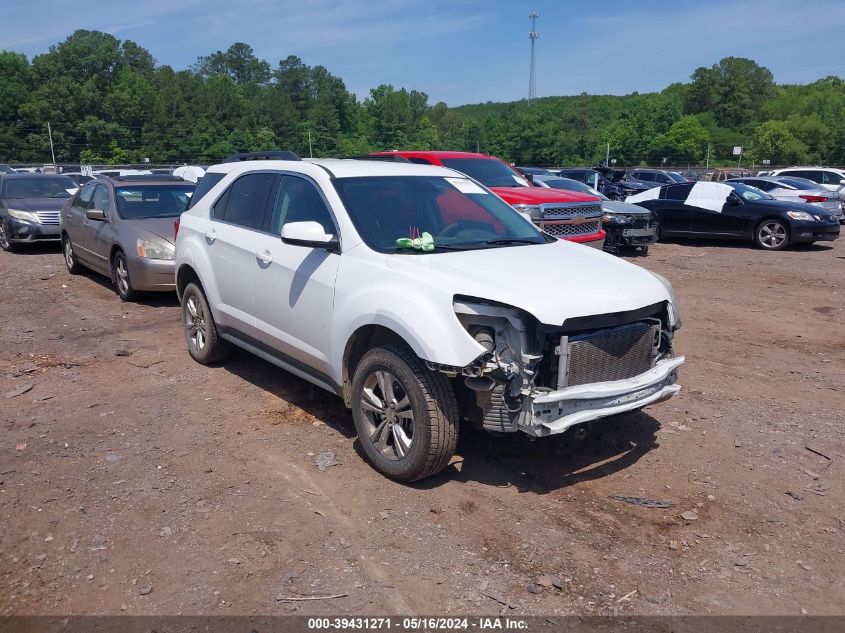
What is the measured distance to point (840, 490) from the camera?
4355 millimetres

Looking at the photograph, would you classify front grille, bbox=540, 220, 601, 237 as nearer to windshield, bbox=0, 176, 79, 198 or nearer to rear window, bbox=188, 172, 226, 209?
rear window, bbox=188, 172, 226, 209

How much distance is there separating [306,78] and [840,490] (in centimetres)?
12112

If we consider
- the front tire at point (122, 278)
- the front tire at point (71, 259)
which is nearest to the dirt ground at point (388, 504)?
the front tire at point (122, 278)

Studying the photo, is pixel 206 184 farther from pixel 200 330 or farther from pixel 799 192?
pixel 799 192

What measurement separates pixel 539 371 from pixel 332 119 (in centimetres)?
9496

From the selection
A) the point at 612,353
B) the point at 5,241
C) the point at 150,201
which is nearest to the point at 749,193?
the point at 150,201

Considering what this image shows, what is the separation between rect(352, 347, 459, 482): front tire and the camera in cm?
404

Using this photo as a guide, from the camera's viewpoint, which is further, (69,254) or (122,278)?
(69,254)

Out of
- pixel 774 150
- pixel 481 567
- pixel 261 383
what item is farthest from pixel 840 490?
pixel 774 150

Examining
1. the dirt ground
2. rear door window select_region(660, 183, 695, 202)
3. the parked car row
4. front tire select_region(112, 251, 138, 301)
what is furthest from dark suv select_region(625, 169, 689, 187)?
the parked car row

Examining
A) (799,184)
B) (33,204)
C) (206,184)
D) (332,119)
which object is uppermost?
(332,119)

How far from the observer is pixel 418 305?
407 centimetres

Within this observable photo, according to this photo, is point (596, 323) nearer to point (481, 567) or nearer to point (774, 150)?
point (481, 567)

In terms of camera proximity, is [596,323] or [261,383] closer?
[596,323]
